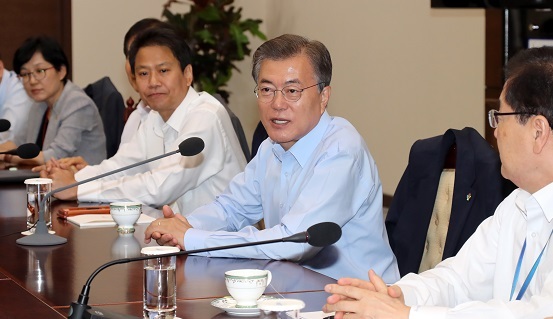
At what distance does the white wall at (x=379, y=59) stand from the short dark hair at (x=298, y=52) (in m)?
2.86

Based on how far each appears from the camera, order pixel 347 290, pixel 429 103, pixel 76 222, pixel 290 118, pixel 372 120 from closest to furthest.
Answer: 1. pixel 347 290
2. pixel 290 118
3. pixel 76 222
4. pixel 429 103
5. pixel 372 120

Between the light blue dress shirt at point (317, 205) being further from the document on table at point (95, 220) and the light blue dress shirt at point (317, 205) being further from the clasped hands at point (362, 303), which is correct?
the clasped hands at point (362, 303)

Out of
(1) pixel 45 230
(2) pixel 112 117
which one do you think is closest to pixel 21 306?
(1) pixel 45 230

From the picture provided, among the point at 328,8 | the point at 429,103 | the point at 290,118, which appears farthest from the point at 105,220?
the point at 328,8

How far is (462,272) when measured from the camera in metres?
2.07

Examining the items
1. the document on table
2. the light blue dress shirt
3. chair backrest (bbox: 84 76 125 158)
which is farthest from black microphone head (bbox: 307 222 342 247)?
chair backrest (bbox: 84 76 125 158)

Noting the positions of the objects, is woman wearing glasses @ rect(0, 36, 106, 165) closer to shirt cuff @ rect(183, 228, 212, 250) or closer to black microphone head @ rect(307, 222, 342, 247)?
shirt cuff @ rect(183, 228, 212, 250)

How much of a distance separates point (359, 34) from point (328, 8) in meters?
0.52

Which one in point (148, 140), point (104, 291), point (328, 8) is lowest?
point (104, 291)

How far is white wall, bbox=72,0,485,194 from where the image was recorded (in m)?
5.62

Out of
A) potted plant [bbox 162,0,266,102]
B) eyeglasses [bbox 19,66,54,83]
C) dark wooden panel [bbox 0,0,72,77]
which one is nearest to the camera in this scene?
eyeglasses [bbox 19,66,54,83]

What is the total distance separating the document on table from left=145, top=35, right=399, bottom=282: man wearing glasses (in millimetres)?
249

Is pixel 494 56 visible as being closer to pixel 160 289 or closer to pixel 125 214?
pixel 125 214

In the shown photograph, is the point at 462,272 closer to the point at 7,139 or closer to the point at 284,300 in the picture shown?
the point at 284,300
